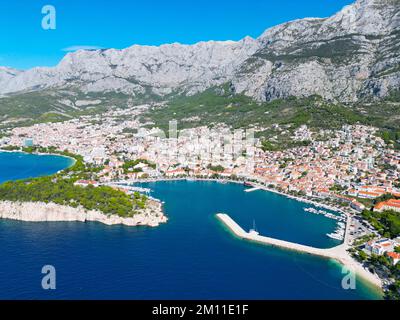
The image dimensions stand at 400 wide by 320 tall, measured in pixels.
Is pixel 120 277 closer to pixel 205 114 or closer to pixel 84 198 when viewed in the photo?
pixel 84 198

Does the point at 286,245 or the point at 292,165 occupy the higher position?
the point at 292,165

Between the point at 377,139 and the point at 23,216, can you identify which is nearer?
the point at 23,216

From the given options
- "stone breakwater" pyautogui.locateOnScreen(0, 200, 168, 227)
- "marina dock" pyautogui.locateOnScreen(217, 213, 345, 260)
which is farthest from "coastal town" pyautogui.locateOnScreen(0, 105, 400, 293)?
"stone breakwater" pyautogui.locateOnScreen(0, 200, 168, 227)

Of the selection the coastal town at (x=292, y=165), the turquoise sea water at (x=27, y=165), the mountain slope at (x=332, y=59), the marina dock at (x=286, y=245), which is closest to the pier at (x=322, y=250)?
the marina dock at (x=286, y=245)

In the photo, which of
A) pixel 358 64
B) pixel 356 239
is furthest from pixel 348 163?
pixel 358 64

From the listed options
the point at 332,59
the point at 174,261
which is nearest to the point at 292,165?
the point at 174,261

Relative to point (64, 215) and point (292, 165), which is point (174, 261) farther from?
point (292, 165)
